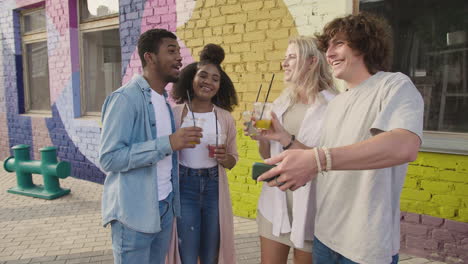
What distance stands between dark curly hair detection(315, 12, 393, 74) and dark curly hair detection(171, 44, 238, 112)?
1.21m

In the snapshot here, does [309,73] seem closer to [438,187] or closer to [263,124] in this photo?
[263,124]

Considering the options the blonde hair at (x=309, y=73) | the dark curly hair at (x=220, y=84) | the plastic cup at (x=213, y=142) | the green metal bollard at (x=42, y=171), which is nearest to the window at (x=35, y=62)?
the green metal bollard at (x=42, y=171)

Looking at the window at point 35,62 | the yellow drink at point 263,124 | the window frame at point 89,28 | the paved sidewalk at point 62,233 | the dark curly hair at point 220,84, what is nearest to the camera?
the yellow drink at point 263,124

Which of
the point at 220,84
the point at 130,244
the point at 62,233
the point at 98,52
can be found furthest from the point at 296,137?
the point at 98,52

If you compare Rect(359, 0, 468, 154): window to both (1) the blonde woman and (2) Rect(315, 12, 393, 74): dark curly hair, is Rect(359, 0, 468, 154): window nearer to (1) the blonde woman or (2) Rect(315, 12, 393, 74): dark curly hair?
(1) the blonde woman

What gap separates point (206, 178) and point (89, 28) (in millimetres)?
5251

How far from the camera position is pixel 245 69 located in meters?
4.11

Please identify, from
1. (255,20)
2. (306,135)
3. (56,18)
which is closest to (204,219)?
(306,135)

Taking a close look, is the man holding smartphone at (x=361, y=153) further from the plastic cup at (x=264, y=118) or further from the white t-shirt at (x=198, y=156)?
the white t-shirt at (x=198, y=156)

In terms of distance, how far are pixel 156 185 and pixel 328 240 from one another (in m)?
0.95

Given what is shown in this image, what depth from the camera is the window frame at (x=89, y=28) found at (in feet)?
19.6

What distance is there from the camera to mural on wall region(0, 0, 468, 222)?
309 cm

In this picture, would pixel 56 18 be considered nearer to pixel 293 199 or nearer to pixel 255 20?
pixel 255 20

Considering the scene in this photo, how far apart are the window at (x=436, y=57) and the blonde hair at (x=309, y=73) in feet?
5.30
